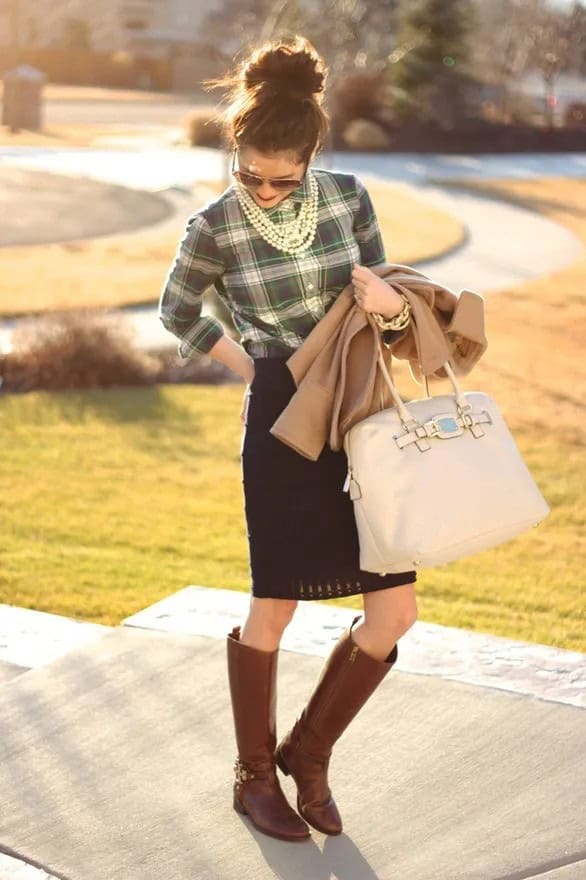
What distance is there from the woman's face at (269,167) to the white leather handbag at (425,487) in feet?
1.44

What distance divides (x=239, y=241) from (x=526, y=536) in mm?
4397

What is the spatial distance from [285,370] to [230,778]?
3.48 ft

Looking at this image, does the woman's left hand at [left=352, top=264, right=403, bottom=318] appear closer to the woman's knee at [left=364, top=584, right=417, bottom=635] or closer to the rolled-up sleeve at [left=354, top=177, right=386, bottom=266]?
the rolled-up sleeve at [left=354, top=177, right=386, bottom=266]

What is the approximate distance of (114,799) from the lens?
3.28 m

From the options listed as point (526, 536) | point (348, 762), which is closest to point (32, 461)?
point (526, 536)

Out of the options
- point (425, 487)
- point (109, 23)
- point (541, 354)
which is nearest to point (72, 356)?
point (541, 354)

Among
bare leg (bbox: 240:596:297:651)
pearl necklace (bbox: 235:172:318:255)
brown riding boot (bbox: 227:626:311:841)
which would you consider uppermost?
pearl necklace (bbox: 235:172:318:255)

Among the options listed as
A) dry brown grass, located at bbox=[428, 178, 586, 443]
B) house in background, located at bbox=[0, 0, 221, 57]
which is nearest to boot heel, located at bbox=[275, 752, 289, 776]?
dry brown grass, located at bbox=[428, 178, 586, 443]

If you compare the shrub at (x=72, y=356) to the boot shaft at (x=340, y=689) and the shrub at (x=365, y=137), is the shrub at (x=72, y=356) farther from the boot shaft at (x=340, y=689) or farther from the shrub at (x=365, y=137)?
the shrub at (x=365, y=137)

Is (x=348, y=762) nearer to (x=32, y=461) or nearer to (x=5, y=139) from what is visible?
(x=32, y=461)

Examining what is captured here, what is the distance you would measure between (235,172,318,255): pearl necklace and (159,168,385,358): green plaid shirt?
0.01 meters

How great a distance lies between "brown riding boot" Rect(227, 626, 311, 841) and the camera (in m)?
3.18

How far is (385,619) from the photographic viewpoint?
10.3ft

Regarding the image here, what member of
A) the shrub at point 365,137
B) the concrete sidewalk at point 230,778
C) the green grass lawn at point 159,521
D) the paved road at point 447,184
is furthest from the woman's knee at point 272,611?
Answer: the shrub at point 365,137
